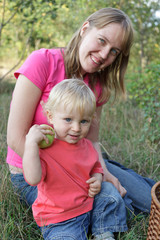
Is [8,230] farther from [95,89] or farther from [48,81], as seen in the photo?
[95,89]

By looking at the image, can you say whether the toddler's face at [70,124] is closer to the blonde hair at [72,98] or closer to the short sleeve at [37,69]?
the blonde hair at [72,98]

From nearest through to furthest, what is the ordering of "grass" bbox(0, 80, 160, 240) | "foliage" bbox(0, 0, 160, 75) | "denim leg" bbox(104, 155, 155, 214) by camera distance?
"grass" bbox(0, 80, 160, 240) → "denim leg" bbox(104, 155, 155, 214) → "foliage" bbox(0, 0, 160, 75)

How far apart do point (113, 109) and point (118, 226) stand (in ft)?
7.77

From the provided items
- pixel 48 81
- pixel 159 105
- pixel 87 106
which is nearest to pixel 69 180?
pixel 87 106

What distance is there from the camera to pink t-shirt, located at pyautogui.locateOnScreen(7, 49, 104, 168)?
1776 millimetres

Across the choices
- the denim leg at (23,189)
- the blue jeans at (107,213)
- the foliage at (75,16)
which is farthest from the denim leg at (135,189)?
the foliage at (75,16)

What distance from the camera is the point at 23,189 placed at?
1.92 meters

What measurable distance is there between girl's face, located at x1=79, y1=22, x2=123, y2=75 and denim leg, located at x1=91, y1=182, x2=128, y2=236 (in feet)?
2.81

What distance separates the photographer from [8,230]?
63.8 inches

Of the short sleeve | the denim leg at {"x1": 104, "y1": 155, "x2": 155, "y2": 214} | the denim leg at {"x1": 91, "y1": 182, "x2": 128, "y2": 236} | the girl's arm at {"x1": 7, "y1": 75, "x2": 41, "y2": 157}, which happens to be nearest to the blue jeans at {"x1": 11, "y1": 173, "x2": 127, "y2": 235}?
the denim leg at {"x1": 91, "y1": 182, "x2": 128, "y2": 236}

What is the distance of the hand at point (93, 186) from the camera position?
162cm

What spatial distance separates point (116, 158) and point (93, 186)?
126 centimetres

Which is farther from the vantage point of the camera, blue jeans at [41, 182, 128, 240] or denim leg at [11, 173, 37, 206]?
denim leg at [11, 173, 37, 206]

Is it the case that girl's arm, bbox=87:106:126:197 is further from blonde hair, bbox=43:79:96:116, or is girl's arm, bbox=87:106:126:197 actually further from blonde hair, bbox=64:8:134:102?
blonde hair, bbox=43:79:96:116
